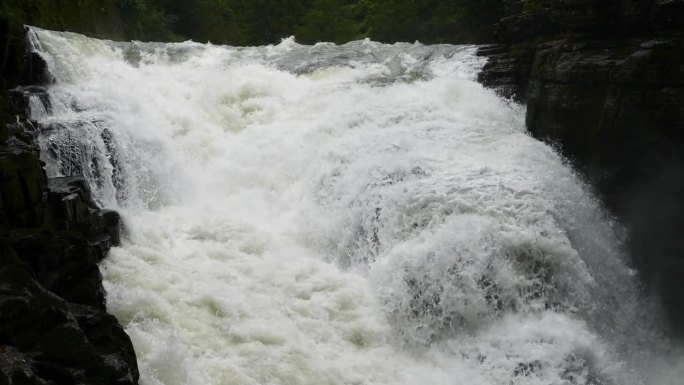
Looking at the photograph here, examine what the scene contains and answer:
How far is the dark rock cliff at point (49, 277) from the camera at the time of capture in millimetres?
4293

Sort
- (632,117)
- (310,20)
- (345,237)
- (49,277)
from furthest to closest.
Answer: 1. (310,20)
2. (345,237)
3. (632,117)
4. (49,277)

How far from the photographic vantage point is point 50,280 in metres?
5.41

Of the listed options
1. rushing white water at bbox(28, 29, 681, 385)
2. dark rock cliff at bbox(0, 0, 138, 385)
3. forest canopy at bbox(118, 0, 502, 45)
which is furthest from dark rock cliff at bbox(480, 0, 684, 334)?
forest canopy at bbox(118, 0, 502, 45)

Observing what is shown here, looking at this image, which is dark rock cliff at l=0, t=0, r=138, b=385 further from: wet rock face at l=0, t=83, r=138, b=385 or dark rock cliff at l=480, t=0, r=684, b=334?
dark rock cliff at l=480, t=0, r=684, b=334

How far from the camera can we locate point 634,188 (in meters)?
8.71

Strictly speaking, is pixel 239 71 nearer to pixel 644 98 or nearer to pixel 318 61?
pixel 318 61

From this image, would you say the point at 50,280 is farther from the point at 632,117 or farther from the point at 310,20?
the point at 310,20

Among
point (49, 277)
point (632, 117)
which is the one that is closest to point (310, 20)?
point (632, 117)

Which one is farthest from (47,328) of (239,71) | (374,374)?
(239,71)

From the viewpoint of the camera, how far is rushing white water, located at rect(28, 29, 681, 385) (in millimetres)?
6305

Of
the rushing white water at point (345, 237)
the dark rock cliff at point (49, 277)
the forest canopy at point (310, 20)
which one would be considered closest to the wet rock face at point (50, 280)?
the dark rock cliff at point (49, 277)

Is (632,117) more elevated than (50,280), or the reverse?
(632,117)

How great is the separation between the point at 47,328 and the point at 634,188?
7.93 meters

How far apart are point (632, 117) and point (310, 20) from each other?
21541mm
